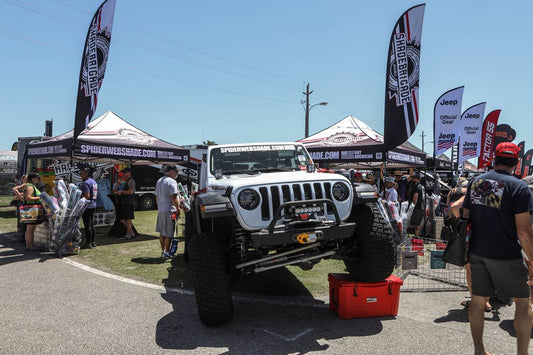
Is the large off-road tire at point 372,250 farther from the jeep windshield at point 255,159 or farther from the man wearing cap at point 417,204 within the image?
the man wearing cap at point 417,204

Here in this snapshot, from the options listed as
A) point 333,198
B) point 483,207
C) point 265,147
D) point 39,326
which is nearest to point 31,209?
point 39,326

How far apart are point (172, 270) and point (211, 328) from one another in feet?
8.80

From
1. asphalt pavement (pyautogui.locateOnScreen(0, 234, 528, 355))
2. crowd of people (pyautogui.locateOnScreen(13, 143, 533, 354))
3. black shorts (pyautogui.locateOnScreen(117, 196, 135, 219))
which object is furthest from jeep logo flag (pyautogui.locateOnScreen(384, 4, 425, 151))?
black shorts (pyautogui.locateOnScreen(117, 196, 135, 219))

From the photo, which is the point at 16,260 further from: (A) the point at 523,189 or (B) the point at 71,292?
(A) the point at 523,189

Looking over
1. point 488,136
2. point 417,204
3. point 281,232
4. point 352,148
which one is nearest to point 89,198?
point 281,232

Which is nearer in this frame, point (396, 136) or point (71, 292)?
point (71, 292)

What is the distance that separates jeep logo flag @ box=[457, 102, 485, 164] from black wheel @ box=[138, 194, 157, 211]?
12.7 m

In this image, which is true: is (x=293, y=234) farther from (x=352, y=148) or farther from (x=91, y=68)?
(x=91, y=68)

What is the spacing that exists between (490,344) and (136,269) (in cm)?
509

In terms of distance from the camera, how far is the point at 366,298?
13.6 ft

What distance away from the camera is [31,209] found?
7.82m

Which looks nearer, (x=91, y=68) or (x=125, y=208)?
(x=91, y=68)

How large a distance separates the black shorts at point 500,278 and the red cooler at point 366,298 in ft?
3.68

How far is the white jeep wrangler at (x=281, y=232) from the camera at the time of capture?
12.5 feet
